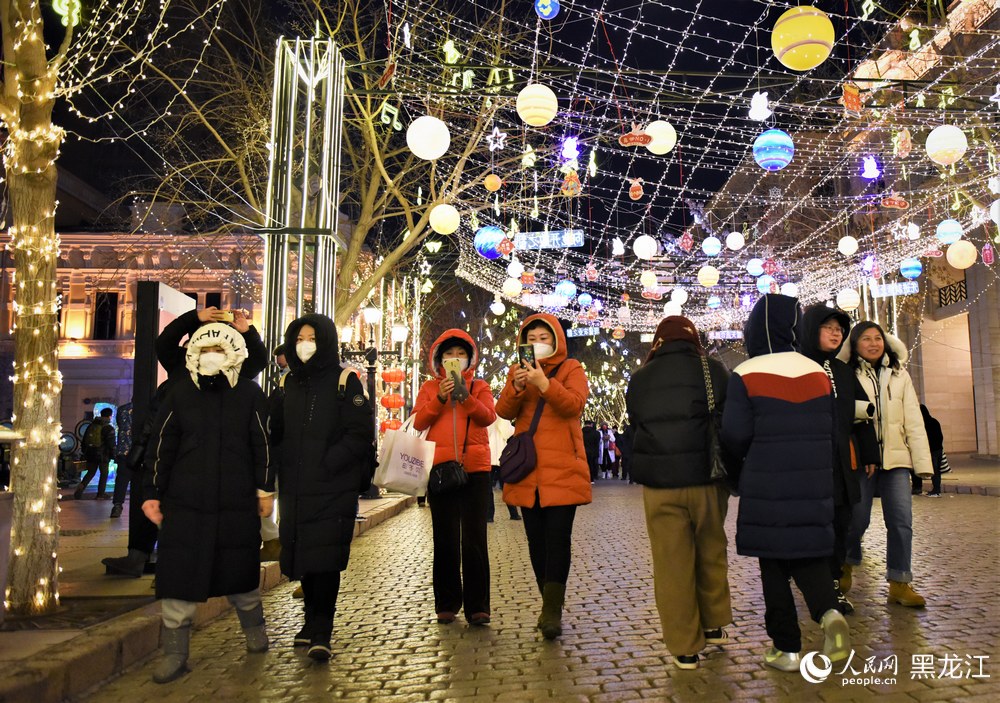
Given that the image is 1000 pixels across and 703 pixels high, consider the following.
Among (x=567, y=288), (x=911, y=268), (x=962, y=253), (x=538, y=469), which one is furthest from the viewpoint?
(x=567, y=288)

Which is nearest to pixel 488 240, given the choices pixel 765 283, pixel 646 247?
pixel 646 247

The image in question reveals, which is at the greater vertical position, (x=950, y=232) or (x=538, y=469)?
(x=950, y=232)

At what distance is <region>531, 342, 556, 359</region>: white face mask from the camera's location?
583cm

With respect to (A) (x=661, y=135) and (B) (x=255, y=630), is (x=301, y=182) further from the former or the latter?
(B) (x=255, y=630)

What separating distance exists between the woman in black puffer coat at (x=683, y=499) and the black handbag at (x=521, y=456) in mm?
865

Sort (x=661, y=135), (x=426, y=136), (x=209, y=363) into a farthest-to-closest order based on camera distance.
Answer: (x=661, y=135)
(x=426, y=136)
(x=209, y=363)

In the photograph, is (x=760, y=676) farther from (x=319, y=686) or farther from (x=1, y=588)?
(x=1, y=588)

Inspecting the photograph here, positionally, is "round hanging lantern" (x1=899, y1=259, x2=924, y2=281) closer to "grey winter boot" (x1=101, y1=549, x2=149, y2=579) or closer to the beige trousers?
the beige trousers

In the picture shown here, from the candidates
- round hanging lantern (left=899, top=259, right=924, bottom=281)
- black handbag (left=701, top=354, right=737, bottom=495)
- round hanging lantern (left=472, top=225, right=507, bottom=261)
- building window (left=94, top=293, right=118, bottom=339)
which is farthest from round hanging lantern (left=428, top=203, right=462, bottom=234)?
building window (left=94, top=293, right=118, bottom=339)

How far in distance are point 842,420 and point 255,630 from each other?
4099mm

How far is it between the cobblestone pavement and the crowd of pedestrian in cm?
20

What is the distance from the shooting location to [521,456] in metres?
5.68

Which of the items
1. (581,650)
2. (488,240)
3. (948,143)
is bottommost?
(581,650)

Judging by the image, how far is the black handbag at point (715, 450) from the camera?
4.77m
